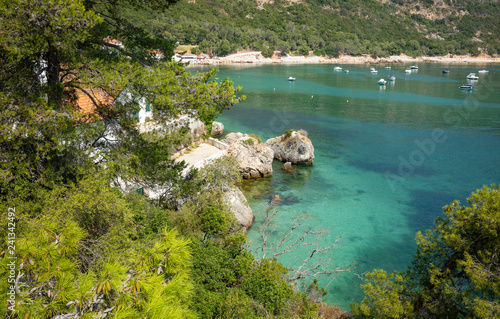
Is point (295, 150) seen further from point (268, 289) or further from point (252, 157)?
point (268, 289)

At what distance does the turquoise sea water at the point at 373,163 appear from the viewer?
23266mm

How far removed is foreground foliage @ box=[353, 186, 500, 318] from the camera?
9.19 m

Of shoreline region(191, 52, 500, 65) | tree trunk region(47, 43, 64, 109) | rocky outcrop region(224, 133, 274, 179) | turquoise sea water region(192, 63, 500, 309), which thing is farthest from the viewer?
shoreline region(191, 52, 500, 65)

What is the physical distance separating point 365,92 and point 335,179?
52865 millimetres

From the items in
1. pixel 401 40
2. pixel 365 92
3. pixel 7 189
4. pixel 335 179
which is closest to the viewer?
pixel 7 189

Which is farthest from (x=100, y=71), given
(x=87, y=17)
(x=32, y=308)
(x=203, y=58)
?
(x=203, y=58)

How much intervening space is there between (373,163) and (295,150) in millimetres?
8875

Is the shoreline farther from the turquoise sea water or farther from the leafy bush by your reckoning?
the turquoise sea water

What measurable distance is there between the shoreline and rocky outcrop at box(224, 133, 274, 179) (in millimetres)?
91707

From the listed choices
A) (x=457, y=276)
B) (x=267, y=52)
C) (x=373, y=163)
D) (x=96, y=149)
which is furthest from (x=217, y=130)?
(x=267, y=52)

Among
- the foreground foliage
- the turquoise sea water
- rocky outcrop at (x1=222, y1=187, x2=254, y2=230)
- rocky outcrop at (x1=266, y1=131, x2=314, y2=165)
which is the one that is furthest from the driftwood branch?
rocky outcrop at (x1=266, y1=131, x2=314, y2=165)

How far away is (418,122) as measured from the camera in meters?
53.1

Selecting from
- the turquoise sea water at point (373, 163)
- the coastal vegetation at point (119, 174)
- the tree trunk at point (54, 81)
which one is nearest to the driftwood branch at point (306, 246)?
the turquoise sea water at point (373, 163)

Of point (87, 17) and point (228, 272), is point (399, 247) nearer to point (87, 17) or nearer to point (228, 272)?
point (228, 272)
